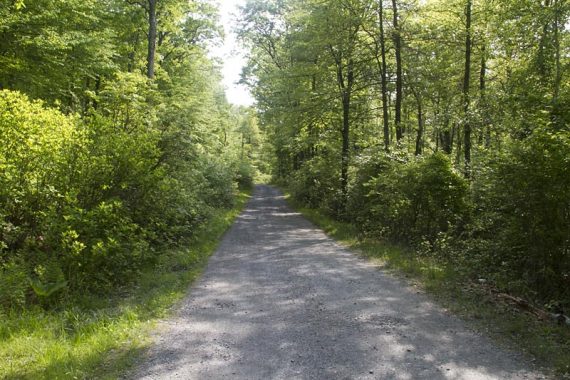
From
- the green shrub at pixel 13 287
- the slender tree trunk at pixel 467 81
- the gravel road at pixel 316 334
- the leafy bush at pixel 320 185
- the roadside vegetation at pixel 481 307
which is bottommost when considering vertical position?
the gravel road at pixel 316 334

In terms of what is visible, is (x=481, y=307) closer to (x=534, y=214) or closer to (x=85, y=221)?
(x=534, y=214)

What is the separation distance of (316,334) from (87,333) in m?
3.06

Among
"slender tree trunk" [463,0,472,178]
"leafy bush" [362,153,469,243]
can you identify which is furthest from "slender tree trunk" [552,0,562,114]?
"leafy bush" [362,153,469,243]

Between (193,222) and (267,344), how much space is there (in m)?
8.13

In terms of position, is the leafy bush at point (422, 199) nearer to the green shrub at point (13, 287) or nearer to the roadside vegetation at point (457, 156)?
the roadside vegetation at point (457, 156)

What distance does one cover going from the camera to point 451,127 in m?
16.9

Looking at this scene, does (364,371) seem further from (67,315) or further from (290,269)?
(290,269)

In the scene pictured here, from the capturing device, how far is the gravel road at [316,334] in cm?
477

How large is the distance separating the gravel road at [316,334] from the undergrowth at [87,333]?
0.34 m

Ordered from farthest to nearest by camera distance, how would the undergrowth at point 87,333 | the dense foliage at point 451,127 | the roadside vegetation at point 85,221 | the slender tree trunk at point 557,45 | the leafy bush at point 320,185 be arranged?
the leafy bush at point 320,185
the slender tree trunk at point 557,45
the dense foliage at point 451,127
the roadside vegetation at point 85,221
the undergrowth at point 87,333

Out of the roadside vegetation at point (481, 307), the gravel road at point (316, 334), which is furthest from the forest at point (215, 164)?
the gravel road at point (316, 334)

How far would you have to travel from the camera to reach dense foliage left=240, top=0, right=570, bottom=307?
7012 mm

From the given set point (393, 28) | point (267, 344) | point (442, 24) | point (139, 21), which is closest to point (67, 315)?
point (267, 344)

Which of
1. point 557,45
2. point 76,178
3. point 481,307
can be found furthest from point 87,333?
point 557,45
